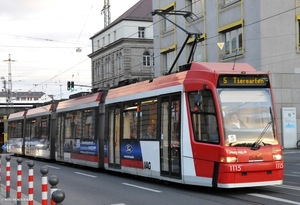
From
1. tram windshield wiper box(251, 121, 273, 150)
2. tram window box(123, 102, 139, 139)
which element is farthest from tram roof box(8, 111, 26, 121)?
tram windshield wiper box(251, 121, 273, 150)

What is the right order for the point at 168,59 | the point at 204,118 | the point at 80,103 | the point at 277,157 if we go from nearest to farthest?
the point at 277,157 < the point at 204,118 < the point at 80,103 < the point at 168,59

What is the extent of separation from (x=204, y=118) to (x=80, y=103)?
35.2 ft

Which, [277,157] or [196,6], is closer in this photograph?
[277,157]

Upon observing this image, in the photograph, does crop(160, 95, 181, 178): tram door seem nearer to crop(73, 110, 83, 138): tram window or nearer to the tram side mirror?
the tram side mirror

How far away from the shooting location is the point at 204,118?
1241 cm

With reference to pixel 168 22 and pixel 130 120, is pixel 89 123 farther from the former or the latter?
pixel 168 22

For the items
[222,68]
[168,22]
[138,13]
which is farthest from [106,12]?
[222,68]

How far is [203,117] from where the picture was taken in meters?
12.4

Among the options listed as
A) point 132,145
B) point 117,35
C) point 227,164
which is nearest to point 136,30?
point 117,35

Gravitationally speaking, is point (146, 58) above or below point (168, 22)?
above

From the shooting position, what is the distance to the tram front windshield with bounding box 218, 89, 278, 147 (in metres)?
12.0

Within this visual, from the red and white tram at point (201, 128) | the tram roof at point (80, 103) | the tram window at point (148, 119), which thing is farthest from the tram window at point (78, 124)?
the tram window at point (148, 119)

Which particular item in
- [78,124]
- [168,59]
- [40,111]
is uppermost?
[168,59]

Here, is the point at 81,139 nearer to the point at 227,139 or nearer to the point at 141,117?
the point at 141,117
